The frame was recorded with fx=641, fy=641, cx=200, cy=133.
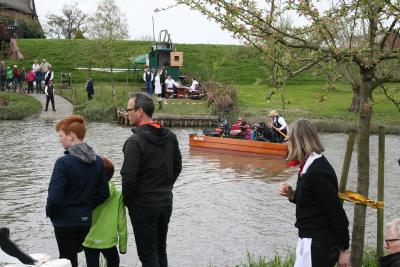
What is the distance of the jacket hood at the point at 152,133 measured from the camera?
587cm

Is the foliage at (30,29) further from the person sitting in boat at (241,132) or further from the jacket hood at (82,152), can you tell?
the jacket hood at (82,152)

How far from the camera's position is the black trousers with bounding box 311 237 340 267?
5070 millimetres

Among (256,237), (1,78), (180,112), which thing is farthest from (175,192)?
(1,78)

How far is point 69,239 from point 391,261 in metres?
2.88

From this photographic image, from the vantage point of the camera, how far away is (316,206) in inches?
199

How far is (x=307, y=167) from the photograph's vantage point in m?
5.00

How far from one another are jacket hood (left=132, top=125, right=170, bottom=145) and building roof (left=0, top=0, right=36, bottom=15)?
198 ft

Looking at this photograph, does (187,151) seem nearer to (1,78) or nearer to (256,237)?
(256,237)

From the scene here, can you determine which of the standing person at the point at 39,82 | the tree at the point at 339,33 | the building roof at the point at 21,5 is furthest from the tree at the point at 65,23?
the tree at the point at 339,33

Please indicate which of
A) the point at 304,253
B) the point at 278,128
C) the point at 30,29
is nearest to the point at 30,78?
the point at 278,128

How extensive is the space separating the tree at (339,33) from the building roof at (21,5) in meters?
60.0

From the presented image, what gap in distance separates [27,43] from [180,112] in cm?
2811

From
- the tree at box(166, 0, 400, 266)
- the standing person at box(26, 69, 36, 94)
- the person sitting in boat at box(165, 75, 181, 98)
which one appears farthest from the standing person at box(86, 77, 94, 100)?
the tree at box(166, 0, 400, 266)

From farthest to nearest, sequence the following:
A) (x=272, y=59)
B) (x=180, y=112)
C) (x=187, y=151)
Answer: (x=180, y=112)
(x=187, y=151)
(x=272, y=59)
